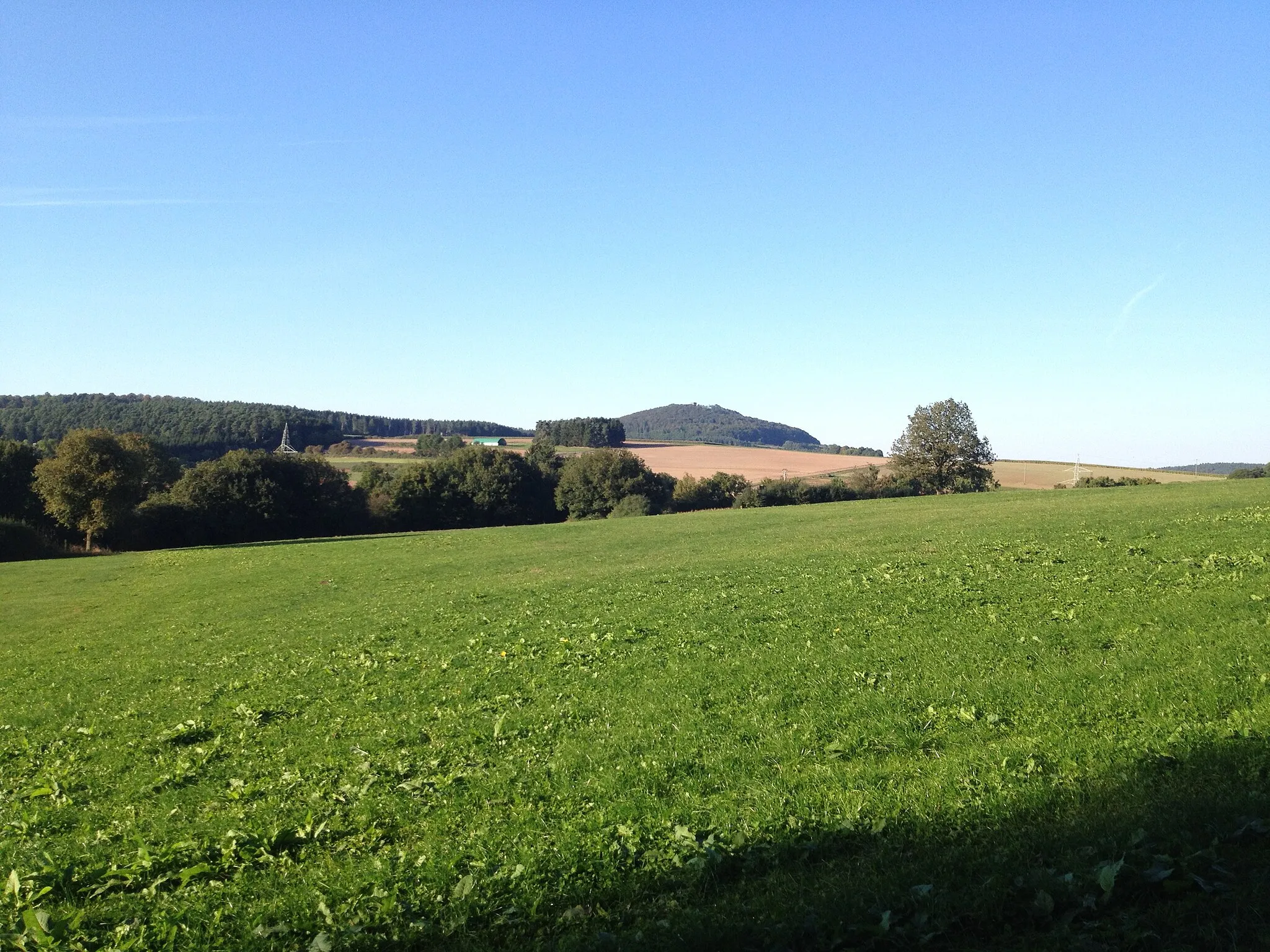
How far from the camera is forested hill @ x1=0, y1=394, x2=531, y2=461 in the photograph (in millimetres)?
127312

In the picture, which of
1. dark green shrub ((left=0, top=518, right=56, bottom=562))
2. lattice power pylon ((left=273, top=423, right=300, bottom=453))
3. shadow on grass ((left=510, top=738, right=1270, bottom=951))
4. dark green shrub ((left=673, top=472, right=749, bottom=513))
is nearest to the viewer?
shadow on grass ((left=510, top=738, right=1270, bottom=951))

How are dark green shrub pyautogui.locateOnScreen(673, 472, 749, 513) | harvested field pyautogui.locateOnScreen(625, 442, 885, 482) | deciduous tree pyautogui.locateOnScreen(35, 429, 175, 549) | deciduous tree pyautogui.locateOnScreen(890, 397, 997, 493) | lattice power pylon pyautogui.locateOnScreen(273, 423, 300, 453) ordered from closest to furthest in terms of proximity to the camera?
deciduous tree pyautogui.locateOnScreen(35, 429, 175, 549) → deciduous tree pyautogui.locateOnScreen(890, 397, 997, 493) → dark green shrub pyautogui.locateOnScreen(673, 472, 749, 513) → harvested field pyautogui.locateOnScreen(625, 442, 885, 482) → lattice power pylon pyautogui.locateOnScreen(273, 423, 300, 453)

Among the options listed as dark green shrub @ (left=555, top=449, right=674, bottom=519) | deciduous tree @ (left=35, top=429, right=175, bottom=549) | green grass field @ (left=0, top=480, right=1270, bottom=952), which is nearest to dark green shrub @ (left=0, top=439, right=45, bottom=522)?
deciduous tree @ (left=35, top=429, right=175, bottom=549)

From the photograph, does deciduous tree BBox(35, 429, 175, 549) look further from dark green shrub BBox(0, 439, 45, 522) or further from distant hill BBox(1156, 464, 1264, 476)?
distant hill BBox(1156, 464, 1264, 476)

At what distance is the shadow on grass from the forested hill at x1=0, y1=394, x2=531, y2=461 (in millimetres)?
130005

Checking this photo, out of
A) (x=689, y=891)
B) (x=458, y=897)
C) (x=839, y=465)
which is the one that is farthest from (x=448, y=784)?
(x=839, y=465)

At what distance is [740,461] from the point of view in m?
134

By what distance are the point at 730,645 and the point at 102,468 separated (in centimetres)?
6281

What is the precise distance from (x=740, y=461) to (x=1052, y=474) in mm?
45686

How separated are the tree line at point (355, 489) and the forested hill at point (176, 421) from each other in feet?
123

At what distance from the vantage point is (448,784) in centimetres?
960

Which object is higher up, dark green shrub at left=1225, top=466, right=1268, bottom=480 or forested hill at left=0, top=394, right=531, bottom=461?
forested hill at left=0, top=394, right=531, bottom=461

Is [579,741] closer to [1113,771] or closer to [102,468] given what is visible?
[1113,771]

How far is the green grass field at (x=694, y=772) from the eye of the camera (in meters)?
6.11
